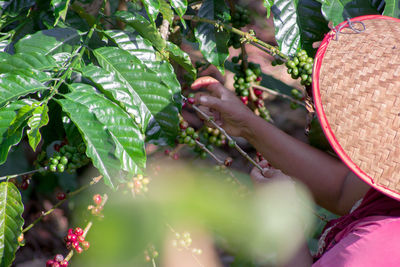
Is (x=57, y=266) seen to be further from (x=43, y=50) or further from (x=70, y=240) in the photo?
(x=43, y=50)

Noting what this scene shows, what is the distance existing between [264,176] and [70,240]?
33.2 inches

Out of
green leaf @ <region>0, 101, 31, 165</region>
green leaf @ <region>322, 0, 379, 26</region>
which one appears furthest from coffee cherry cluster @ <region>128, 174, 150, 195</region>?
green leaf @ <region>322, 0, 379, 26</region>

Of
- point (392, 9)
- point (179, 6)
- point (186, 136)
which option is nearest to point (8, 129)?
point (179, 6)

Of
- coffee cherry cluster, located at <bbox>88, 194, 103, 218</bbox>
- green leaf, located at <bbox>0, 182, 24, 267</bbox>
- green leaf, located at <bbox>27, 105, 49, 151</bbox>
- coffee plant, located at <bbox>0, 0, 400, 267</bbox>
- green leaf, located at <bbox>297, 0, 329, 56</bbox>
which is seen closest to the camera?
green leaf, located at <bbox>27, 105, 49, 151</bbox>

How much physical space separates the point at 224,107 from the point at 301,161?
49 cm

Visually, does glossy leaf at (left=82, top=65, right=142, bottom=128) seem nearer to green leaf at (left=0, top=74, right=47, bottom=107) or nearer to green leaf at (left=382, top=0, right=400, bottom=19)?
green leaf at (left=0, top=74, right=47, bottom=107)

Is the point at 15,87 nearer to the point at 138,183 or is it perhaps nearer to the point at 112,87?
the point at 112,87

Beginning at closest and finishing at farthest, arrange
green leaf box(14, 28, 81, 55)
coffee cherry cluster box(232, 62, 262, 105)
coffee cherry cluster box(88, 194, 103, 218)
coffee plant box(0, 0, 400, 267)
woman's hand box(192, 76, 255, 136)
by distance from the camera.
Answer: coffee plant box(0, 0, 400, 267)
green leaf box(14, 28, 81, 55)
coffee cherry cluster box(88, 194, 103, 218)
woman's hand box(192, 76, 255, 136)
coffee cherry cluster box(232, 62, 262, 105)

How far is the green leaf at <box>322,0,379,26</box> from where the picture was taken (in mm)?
1733

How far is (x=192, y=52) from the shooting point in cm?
337

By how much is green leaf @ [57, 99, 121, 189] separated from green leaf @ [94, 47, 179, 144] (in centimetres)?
23

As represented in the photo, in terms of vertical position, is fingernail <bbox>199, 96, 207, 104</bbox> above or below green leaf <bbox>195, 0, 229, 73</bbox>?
below

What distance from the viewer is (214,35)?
1.87 m

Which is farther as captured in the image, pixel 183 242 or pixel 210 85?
pixel 210 85
